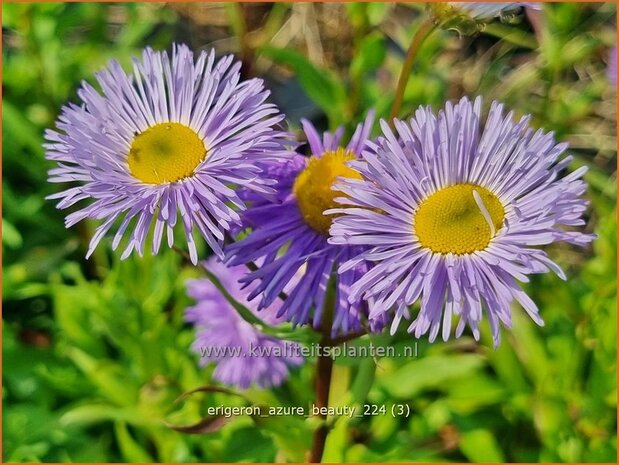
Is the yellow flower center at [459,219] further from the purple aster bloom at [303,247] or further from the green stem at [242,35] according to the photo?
the green stem at [242,35]

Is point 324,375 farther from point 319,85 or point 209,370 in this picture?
point 319,85

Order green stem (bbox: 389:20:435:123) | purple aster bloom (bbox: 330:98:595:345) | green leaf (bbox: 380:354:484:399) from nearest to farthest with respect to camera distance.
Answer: purple aster bloom (bbox: 330:98:595:345) → green stem (bbox: 389:20:435:123) → green leaf (bbox: 380:354:484:399)

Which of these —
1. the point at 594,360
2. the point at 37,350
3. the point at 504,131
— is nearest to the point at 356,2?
the point at 504,131

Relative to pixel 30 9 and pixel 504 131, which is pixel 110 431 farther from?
pixel 504 131

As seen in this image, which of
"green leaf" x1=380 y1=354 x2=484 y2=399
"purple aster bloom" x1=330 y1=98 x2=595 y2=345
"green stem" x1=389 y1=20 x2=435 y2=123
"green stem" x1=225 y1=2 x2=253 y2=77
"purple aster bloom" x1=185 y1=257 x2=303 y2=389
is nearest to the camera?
"purple aster bloom" x1=330 y1=98 x2=595 y2=345

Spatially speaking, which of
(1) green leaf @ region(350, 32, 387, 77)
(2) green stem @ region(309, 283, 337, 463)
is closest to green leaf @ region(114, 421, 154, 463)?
(2) green stem @ region(309, 283, 337, 463)

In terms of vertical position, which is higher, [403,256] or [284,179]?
[284,179]

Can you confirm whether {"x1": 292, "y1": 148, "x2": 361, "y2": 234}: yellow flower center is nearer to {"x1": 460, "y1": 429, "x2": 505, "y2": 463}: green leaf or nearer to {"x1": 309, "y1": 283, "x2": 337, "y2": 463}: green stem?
{"x1": 309, "y1": 283, "x2": 337, "y2": 463}: green stem
